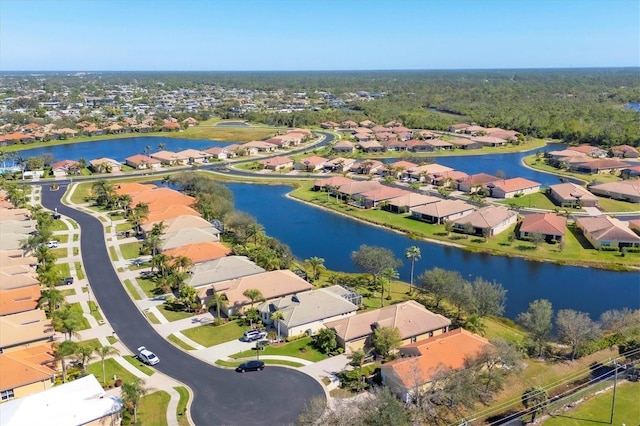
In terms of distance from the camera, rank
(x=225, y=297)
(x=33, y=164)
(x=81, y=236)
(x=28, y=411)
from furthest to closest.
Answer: (x=33, y=164) < (x=81, y=236) < (x=225, y=297) < (x=28, y=411)

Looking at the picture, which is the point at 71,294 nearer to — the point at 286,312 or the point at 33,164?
the point at 286,312

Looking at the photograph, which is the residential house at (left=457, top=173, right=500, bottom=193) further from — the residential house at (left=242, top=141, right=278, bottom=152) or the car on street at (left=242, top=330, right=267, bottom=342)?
the car on street at (left=242, top=330, right=267, bottom=342)

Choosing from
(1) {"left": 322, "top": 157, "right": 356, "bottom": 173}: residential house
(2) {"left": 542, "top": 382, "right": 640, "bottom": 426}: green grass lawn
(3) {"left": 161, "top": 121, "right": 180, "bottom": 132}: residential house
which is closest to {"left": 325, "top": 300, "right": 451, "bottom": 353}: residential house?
(2) {"left": 542, "top": 382, "right": 640, "bottom": 426}: green grass lawn

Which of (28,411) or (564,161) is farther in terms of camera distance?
(564,161)

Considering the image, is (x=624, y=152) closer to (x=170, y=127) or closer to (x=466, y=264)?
(x=466, y=264)

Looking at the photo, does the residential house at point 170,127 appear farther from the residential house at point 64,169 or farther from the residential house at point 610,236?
the residential house at point 610,236

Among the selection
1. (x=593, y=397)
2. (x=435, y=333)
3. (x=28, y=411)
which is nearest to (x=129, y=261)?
(x=28, y=411)

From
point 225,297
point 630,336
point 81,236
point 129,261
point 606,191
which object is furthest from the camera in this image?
point 606,191
